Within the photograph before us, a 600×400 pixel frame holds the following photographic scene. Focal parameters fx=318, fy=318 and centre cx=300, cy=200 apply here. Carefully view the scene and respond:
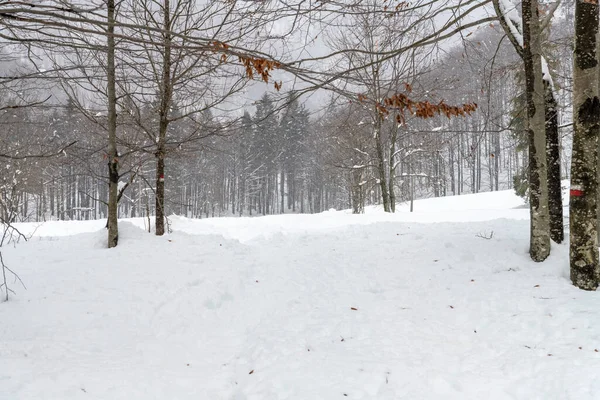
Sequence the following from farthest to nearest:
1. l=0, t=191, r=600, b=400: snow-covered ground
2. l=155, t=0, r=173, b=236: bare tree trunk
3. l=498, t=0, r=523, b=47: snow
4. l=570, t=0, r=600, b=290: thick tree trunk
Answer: l=155, t=0, r=173, b=236: bare tree trunk < l=498, t=0, r=523, b=47: snow < l=570, t=0, r=600, b=290: thick tree trunk < l=0, t=191, r=600, b=400: snow-covered ground

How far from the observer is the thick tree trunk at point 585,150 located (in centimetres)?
370

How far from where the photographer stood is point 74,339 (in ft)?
10.6

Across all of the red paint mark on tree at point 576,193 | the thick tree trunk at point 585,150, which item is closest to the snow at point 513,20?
the thick tree trunk at point 585,150

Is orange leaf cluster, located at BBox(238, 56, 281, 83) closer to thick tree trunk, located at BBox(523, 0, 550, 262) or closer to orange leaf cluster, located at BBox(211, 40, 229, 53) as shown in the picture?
orange leaf cluster, located at BBox(211, 40, 229, 53)

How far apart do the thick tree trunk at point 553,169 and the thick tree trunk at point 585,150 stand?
1191 millimetres

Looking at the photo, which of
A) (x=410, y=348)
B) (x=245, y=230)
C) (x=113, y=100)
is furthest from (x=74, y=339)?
(x=245, y=230)

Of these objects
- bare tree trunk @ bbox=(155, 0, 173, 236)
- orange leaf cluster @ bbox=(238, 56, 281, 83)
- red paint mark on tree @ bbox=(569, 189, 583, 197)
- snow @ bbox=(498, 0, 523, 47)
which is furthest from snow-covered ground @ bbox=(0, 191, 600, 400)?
snow @ bbox=(498, 0, 523, 47)

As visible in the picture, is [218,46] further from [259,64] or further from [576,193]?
[576,193]

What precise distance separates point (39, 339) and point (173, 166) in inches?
1195

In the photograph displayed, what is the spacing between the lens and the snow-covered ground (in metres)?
2.65

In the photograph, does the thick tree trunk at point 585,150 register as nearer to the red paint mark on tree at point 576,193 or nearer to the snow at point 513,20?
the red paint mark on tree at point 576,193

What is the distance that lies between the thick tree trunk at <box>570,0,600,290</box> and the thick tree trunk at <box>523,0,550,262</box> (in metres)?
0.73

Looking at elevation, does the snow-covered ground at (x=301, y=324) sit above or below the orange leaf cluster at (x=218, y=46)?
below

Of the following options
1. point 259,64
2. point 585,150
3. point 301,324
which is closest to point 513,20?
point 585,150
